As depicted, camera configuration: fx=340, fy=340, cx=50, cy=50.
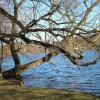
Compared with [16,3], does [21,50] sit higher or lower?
lower

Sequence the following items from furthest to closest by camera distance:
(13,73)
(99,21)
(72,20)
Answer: (13,73) → (99,21) → (72,20)

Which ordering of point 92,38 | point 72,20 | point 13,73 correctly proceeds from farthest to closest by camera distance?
point 13,73 → point 92,38 → point 72,20

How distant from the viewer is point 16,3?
22.5m

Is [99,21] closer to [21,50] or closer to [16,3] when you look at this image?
[16,3]

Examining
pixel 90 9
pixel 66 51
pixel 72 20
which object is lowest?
pixel 66 51

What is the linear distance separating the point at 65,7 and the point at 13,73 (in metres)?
11.5

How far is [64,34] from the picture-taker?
59.1 ft

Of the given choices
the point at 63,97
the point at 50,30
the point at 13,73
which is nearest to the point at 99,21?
the point at 50,30

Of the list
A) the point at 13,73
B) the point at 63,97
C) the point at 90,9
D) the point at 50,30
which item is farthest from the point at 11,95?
the point at 13,73

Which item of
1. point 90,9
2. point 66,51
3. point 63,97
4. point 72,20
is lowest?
point 63,97

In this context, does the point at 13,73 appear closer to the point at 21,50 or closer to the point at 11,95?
the point at 21,50

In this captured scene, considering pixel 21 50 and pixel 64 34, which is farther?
pixel 21 50

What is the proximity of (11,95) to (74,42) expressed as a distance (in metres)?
6.04

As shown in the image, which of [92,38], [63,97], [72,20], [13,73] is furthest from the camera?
[13,73]
